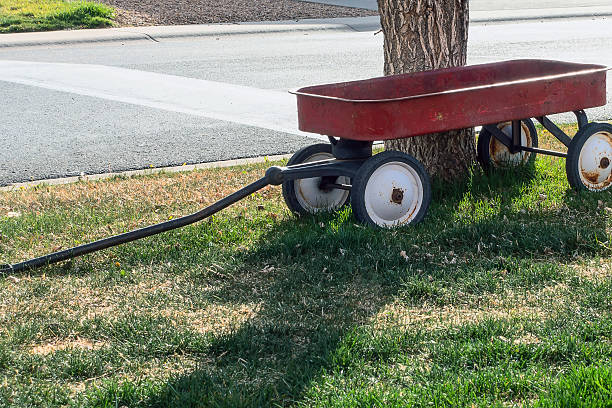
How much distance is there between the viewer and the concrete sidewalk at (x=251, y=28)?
14.6 m

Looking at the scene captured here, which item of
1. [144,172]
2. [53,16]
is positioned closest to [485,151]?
[144,172]

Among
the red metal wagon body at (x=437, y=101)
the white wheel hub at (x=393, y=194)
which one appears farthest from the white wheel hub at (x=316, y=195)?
the white wheel hub at (x=393, y=194)

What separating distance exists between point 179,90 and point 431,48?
16.1ft

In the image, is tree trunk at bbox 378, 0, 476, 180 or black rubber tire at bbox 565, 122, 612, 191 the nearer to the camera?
black rubber tire at bbox 565, 122, 612, 191

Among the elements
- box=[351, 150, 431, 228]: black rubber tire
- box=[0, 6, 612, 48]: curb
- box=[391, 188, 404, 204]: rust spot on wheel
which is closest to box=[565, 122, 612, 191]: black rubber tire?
box=[351, 150, 431, 228]: black rubber tire

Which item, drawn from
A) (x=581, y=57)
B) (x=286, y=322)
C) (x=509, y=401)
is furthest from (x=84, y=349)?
(x=581, y=57)

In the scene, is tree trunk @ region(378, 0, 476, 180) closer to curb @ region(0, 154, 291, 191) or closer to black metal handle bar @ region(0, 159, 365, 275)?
black metal handle bar @ region(0, 159, 365, 275)

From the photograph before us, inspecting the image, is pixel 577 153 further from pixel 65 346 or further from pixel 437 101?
pixel 65 346

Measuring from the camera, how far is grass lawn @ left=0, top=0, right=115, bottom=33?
15500 mm

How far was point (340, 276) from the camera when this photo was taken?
14.4ft

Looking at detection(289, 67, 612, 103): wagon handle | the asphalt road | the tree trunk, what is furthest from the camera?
the asphalt road

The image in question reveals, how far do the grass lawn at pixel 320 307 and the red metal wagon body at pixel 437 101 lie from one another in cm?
58

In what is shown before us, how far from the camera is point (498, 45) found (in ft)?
44.8

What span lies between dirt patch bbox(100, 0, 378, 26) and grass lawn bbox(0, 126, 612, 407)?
11.7 meters
